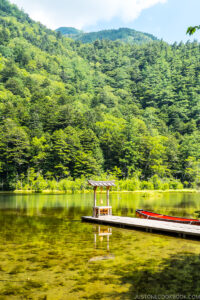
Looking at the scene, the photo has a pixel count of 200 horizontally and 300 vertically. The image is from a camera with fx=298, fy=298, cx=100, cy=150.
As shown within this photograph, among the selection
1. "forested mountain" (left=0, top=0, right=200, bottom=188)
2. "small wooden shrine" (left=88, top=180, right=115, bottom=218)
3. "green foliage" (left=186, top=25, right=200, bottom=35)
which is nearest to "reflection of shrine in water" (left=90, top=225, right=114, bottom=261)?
"small wooden shrine" (left=88, top=180, right=115, bottom=218)

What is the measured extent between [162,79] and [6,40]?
77.1 m

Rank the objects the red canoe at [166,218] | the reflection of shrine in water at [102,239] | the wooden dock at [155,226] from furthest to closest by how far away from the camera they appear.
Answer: the red canoe at [166,218] < the wooden dock at [155,226] < the reflection of shrine in water at [102,239]

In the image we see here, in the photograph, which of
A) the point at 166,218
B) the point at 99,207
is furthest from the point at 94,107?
A: the point at 166,218

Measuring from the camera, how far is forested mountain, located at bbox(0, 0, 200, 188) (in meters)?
69.5

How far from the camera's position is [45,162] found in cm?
6888

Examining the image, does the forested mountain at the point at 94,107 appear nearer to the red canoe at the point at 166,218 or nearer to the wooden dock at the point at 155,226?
the red canoe at the point at 166,218

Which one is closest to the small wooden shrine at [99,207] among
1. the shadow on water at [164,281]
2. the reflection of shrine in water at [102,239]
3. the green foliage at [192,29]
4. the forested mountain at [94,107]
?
the reflection of shrine in water at [102,239]

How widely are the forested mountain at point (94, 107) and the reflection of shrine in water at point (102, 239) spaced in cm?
4703

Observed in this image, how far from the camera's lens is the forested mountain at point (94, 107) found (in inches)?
2736

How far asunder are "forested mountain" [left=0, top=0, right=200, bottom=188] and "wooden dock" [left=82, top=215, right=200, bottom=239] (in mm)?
45332

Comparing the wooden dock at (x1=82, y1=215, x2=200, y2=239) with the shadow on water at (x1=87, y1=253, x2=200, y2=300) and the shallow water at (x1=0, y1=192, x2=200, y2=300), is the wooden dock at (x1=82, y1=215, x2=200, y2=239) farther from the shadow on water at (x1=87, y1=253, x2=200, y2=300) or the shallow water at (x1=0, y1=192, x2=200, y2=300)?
the shadow on water at (x1=87, y1=253, x2=200, y2=300)

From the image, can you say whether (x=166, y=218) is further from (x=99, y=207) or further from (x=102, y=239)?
(x=102, y=239)

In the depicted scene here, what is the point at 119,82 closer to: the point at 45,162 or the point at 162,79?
the point at 162,79

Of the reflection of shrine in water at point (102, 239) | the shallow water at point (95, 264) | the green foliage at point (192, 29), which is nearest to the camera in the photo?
the green foliage at point (192, 29)
